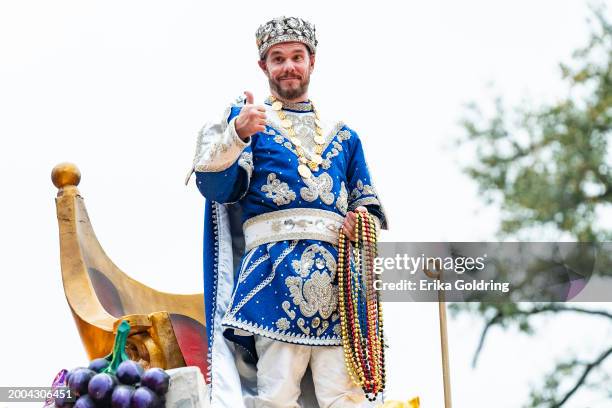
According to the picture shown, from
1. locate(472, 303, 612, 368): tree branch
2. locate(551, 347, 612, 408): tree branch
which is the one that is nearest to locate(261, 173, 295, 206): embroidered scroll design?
locate(551, 347, 612, 408): tree branch

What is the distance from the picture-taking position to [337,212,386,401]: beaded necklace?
3947mm

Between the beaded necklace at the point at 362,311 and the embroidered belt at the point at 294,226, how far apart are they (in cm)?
6

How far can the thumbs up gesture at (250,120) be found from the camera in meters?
3.88

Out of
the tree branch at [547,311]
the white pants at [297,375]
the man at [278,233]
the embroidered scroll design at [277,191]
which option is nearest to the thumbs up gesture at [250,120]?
the man at [278,233]

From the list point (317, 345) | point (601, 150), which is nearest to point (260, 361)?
point (317, 345)

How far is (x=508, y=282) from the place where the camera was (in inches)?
310

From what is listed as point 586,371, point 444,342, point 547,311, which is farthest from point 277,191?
point 547,311

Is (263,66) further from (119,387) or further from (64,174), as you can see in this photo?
(119,387)

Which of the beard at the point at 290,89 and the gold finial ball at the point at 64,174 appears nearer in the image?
the beard at the point at 290,89

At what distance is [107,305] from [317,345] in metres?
1.01

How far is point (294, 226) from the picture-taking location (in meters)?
4.05

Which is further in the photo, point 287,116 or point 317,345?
point 287,116

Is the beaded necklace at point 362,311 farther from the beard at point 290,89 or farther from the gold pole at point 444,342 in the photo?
the beard at point 290,89

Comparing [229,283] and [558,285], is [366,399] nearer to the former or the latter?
[229,283]
